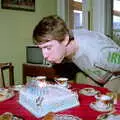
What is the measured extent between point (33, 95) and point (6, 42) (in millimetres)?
2493

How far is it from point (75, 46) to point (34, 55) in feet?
7.67

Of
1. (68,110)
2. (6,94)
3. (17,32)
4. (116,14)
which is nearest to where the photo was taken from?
(68,110)

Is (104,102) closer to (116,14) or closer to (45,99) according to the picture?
(45,99)

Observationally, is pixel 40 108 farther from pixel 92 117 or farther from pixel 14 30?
pixel 14 30

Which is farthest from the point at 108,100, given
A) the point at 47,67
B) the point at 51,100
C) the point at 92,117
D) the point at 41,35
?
the point at 47,67

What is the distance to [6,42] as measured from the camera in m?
4.01

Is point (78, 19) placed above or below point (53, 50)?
above

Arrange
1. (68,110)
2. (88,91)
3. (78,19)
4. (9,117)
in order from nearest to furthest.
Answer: (9,117) → (68,110) → (88,91) → (78,19)

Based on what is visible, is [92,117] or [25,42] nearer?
[92,117]

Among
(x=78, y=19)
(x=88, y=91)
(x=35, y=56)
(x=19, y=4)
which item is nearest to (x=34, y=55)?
(x=35, y=56)

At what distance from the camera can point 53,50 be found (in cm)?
172

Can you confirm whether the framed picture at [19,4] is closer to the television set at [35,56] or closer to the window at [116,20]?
the television set at [35,56]

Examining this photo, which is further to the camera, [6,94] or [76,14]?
[76,14]

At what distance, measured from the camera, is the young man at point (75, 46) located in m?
1.68
